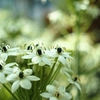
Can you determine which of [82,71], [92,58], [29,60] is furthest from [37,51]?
[92,58]

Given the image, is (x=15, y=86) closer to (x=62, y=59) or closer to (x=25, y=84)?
(x=25, y=84)

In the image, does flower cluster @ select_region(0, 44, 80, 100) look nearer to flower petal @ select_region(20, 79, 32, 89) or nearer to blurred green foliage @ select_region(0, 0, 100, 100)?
flower petal @ select_region(20, 79, 32, 89)

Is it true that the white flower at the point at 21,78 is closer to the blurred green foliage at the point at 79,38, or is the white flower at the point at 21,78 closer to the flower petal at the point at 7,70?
the flower petal at the point at 7,70

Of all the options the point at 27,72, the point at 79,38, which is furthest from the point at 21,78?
the point at 79,38

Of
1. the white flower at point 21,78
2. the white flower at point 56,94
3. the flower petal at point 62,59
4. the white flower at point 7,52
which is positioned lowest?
the white flower at point 56,94

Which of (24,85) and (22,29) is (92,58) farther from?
(24,85)

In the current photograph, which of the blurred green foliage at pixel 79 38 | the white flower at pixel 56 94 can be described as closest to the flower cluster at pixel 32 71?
the white flower at pixel 56 94

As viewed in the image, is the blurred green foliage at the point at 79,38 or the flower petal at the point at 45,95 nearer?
the flower petal at the point at 45,95
